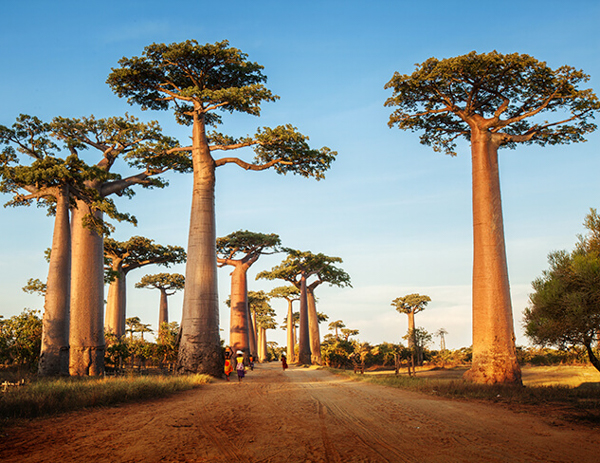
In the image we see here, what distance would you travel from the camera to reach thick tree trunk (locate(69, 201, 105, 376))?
18859mm

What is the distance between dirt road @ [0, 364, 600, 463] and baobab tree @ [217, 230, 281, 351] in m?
26.9

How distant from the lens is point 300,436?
19.9 feet

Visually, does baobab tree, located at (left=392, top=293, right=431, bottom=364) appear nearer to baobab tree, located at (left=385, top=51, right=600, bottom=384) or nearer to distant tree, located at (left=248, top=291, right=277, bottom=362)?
distant tree, located at (left=248, top=291, right=277, bottom=362)

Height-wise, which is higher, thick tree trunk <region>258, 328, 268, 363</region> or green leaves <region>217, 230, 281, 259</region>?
green leaves <region>217, 230, 281, 259</region>

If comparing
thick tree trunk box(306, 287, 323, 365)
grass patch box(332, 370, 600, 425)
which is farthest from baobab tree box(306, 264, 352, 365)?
grass patch box(332, 370, 600, 425)

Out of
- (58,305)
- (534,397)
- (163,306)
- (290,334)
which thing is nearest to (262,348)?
(290,334)

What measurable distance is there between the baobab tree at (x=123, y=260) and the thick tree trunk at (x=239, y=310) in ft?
16.5

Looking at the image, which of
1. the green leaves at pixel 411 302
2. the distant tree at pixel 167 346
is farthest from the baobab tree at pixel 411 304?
the distant tree at pixel 167 346

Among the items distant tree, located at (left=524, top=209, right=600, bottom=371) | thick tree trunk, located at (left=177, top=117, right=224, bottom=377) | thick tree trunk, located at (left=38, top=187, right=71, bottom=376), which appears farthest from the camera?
thick tree trunk, located at (left=177, top=117, right=224, bottom=377)

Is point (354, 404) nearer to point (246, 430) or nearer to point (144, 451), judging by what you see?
point (246, 430)

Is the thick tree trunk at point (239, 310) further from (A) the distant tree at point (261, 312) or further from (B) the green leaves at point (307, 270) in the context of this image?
(A) the distant tree at point (261, 312)

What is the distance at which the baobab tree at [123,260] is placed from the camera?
1304 inches

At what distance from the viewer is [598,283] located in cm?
1112

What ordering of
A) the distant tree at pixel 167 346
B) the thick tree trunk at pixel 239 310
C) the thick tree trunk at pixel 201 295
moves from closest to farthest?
1. the thick tree trunk at pixel 201 295
2. the distant tree at pixel 167 346
3. the thick tree trunk at pixel 239 310
